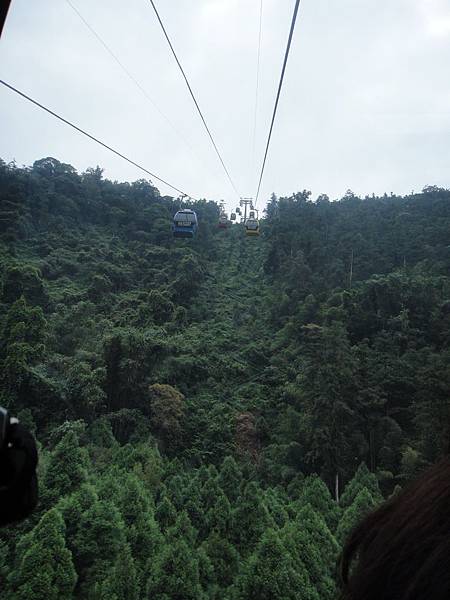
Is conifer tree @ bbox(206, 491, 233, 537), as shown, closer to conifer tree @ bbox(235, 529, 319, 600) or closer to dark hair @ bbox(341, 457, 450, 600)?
conifer tree @ bbox(235, 529, 319, 600)

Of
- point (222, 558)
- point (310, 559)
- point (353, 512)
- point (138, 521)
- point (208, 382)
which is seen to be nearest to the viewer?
point (310, 559)

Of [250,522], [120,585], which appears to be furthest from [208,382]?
[120,585]

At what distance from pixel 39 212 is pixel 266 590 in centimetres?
4322

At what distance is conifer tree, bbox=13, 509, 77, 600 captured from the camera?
30.5 feet

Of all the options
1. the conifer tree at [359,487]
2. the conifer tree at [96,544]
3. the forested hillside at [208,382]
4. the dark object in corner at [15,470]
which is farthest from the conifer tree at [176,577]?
the dark object in corner at [15,470]

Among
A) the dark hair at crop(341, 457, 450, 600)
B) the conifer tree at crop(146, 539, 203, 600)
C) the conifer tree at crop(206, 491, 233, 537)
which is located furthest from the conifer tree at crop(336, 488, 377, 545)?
the dark hair at crop(341, 457, 450, 600)

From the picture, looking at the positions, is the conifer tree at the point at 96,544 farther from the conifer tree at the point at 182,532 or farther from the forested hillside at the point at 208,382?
the conifer tree at the point at 182,532

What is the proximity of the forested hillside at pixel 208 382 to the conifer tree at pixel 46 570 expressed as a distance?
0.04 m

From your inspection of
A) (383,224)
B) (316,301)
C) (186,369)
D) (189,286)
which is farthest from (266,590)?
(383,224)

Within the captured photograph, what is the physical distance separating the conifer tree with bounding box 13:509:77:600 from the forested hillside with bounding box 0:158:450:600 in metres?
0.04

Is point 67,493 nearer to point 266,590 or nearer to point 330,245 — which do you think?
point 266,590

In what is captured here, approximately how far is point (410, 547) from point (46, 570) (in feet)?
37.6

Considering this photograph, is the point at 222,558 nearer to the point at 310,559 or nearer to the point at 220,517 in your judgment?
the point at 220,517

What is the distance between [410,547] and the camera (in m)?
0.66
